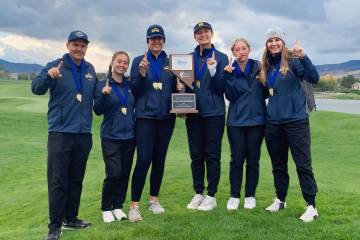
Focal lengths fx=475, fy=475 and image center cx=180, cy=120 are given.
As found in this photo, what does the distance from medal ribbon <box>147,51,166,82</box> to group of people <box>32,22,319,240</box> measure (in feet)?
0.05

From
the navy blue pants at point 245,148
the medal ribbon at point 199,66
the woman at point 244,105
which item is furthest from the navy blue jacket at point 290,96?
the medal ribbon at point 199,66

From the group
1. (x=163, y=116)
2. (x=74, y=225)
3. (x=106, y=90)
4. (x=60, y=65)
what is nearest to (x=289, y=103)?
(x=163, y=116)

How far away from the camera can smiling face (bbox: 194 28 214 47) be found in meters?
7.62

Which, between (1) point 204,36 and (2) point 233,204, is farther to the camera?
(2) point 233,204

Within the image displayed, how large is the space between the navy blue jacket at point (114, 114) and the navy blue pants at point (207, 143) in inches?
38.8

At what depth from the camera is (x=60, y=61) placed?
7.08m

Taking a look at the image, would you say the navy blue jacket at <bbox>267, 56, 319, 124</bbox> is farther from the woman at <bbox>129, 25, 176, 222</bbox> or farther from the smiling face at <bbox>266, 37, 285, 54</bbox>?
A: the woman at <bbox>129, 25, 176, 222</bbox>

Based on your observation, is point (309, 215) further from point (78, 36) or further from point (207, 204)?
point (78, 36)

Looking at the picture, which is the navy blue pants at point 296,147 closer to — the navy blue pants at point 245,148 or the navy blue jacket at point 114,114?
the navy blue pants at point 245,148

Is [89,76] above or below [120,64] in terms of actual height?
below

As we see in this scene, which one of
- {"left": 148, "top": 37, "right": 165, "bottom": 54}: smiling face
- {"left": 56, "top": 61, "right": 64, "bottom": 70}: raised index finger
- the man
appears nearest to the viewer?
{"left": 56, "top": 61, "right": 64, "bottom": 70}: raised index finger

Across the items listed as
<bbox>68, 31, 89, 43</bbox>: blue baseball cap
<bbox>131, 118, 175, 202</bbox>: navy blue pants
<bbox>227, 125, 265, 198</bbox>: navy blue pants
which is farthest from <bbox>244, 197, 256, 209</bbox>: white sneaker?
<bbox>68, 31, 89, 43</bbox>: blue baseball cap

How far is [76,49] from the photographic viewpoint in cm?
716

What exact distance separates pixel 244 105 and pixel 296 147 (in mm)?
1031
